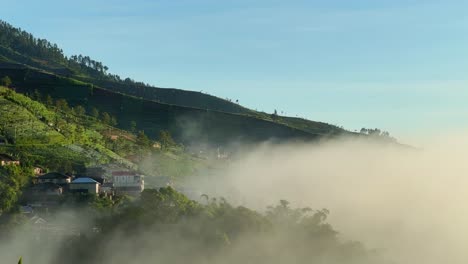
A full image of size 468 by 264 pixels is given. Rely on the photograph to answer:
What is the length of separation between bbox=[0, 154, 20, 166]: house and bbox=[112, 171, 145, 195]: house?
14783 millimetres

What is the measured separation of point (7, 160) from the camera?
98.4 meters

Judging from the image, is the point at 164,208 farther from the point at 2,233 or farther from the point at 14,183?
the point at 14,183

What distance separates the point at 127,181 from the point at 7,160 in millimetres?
17970

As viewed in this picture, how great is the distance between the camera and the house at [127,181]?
10144 cm

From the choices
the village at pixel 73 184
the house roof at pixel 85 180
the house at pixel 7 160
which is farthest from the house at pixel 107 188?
the house at pixel 7 160

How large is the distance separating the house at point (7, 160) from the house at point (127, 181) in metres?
14.8

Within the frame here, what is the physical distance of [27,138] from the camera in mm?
116625

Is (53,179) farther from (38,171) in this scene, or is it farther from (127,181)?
(127,181)

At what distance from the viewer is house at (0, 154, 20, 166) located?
96500 millimetres

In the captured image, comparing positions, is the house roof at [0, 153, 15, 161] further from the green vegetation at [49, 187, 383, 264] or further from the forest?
the green vegetation at [49, 187, 383, 264]

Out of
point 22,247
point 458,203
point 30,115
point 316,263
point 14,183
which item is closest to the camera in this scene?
point 22,247

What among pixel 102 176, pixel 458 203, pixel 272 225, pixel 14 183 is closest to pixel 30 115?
pixel 102 176

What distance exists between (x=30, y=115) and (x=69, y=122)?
14360 mm

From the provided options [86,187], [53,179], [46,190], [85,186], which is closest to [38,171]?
[53,179]
